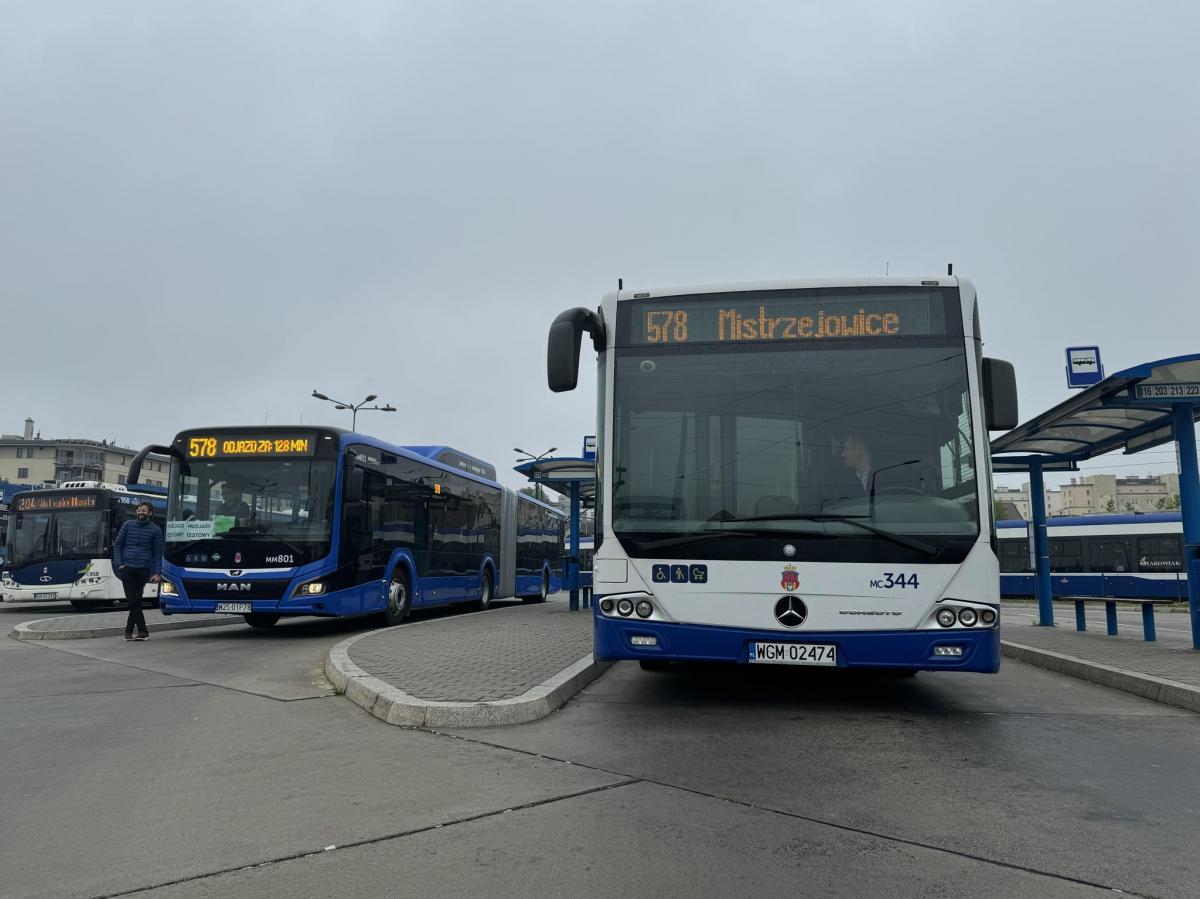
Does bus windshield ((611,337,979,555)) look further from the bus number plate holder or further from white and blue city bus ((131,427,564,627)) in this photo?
white and blue city bus ((131,427,564,627))

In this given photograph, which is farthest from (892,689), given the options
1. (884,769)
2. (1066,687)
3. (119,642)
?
(119,642)

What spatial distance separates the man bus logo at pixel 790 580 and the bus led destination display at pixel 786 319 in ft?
6.04

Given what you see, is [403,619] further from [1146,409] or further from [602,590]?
[1146,409]

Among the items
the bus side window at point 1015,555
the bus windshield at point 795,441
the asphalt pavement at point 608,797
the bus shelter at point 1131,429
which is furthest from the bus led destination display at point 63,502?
the bus side window at point 1015,555

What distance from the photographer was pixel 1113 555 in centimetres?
2953

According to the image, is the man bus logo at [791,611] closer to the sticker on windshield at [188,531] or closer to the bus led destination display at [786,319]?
the bus led destination display at [786,319]

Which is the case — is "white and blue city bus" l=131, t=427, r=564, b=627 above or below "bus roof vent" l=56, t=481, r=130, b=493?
below

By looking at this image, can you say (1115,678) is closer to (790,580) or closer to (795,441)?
(790,580)

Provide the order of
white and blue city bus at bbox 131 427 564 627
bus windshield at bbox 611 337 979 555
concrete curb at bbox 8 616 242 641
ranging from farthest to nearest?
1. concrete curb at bbox 8 616 242 641
2. white and blue city bus at bbox 131 427 564 627
3. bus windshield at bbox 611 337 979 555

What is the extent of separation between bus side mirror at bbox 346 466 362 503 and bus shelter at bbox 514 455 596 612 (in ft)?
14.1

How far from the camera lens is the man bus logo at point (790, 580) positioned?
6.52 m

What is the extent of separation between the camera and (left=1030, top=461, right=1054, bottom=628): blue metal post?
50.5 feet

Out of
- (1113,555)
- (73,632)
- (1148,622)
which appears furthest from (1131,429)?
(1113,555)

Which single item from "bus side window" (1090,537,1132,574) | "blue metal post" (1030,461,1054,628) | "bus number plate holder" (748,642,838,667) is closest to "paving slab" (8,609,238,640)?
"bus number plate holder" (748,642,838,667)
